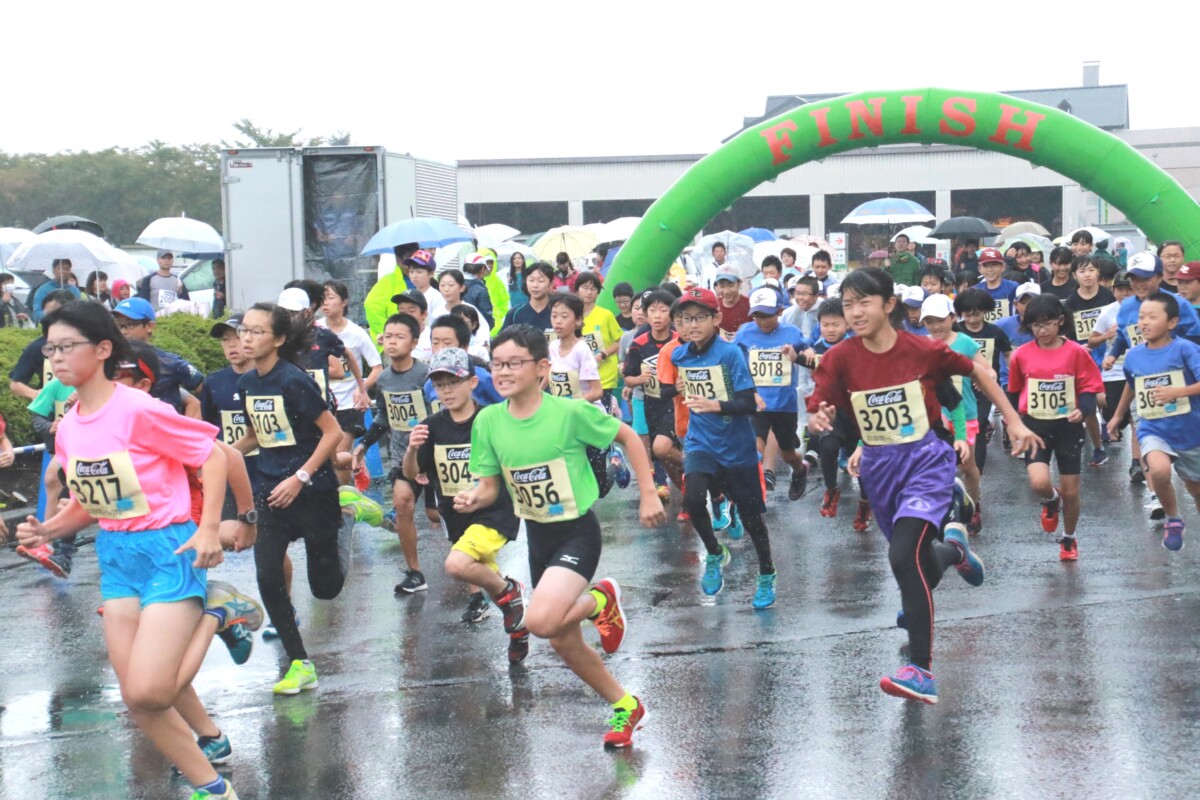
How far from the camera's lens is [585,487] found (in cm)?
591

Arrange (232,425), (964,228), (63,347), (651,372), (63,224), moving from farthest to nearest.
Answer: (964,228), (63,224), (651,372), (232,425), (63,347)

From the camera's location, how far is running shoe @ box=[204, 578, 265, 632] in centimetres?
521

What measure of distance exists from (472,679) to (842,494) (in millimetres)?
6216

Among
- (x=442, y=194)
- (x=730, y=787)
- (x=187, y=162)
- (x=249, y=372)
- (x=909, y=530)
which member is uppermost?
(x=187, y=162)

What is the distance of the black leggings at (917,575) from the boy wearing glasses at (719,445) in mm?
1912

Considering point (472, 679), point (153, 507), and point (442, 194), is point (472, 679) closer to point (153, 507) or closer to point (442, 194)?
point (153, 507)

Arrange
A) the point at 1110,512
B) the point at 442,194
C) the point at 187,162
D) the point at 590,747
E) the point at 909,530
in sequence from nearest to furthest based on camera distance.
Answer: the point at 590,747
the point at 909,530
the point at 1110,512
the point at 442,194
the point at 187,162

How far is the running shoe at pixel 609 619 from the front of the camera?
6.01m

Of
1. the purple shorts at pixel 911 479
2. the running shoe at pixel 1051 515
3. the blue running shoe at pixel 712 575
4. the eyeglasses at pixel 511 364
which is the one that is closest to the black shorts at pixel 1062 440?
the running shoe at pixel 1051 515

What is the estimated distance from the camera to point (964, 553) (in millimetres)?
6715

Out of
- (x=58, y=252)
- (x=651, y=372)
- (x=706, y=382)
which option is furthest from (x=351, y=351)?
(x=58, y=252)

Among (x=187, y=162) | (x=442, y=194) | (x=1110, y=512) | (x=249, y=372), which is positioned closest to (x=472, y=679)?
(x=249, y=372)

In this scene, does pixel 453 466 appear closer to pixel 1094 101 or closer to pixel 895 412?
pixel 895 412

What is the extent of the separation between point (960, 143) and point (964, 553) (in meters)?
12.9
